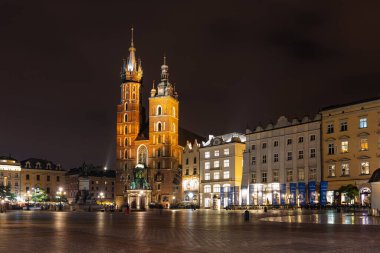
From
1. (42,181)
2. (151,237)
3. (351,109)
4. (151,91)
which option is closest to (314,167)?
(351,109)

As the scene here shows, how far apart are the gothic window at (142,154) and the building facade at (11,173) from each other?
40.0 metres

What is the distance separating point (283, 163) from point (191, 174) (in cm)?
3537

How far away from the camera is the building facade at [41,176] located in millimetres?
154375

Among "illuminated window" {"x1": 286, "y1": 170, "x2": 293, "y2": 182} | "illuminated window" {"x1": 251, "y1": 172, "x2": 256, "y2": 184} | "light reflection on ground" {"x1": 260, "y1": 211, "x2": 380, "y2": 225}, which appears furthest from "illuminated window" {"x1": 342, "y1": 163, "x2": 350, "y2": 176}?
"light reflection on ground" {"x1": 260, "y1": 211, "x2": 380, "y2": 225}

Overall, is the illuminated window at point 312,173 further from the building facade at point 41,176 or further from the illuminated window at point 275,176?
the building facade at point 41,176

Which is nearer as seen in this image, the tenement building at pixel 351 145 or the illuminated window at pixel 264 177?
the tenement building at pixel 351 145

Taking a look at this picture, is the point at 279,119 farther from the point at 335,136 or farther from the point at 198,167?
the point at 198,167

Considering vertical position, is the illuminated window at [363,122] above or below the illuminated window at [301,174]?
above

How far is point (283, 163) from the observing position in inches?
3204

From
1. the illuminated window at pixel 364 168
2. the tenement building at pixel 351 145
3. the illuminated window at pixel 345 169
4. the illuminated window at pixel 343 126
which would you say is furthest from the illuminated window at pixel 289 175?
the illuminated window at pixel 364 168

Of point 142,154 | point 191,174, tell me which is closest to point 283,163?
point 191,174

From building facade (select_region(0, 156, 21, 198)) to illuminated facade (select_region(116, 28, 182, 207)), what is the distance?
34.4m

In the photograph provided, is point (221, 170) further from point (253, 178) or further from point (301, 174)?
point (301, 174)

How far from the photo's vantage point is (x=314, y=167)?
76125 millimetres
